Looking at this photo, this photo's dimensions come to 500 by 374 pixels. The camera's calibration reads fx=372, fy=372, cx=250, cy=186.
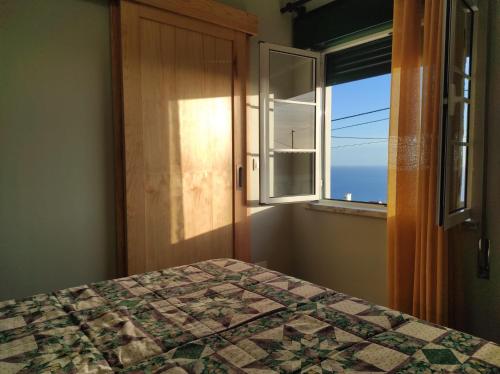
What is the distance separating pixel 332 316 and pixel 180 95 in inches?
Result: 73.7

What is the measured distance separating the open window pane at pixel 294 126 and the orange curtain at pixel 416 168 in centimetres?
91

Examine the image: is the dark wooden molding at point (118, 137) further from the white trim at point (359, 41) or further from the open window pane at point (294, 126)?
the white trim at point (359, 41)

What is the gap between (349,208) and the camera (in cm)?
285

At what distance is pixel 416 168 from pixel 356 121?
1.31 meters

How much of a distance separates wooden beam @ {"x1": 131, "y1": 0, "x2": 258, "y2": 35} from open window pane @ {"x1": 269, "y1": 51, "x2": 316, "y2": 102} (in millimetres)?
322

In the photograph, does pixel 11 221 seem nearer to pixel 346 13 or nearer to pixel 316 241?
pixel 316 241

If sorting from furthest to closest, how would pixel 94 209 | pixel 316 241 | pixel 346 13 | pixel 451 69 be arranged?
pixel 316 241 → pixel 346 13 → pixel 94 209 → pixel 451 69

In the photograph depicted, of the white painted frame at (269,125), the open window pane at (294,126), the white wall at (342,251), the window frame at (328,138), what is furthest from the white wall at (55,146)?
the window frame at (328,138)

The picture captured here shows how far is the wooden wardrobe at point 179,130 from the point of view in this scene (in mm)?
2342

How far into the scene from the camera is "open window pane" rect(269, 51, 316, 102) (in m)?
3.02

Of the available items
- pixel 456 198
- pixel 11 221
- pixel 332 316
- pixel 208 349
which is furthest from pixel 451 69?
pixel 11 221

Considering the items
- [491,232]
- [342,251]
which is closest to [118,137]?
[342,251]

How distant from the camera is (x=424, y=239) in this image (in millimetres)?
2066

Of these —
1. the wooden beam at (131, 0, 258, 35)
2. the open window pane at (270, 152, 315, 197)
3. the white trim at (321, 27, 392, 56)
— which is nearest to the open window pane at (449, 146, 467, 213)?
the white trim at (321, 27, 392, 56)
